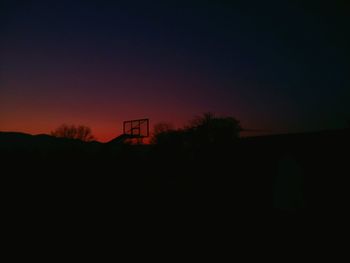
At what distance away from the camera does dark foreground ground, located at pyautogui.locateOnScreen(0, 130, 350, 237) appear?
877cm

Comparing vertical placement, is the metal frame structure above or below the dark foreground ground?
above

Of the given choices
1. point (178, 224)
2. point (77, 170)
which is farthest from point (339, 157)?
point (77, 170)

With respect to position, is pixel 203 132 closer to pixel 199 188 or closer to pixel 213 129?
pixel 213 129

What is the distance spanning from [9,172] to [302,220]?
14.9 m

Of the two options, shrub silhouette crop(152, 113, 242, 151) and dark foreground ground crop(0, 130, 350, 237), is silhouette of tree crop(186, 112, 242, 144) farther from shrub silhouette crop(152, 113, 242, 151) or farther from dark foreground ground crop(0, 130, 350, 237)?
dark foreground ground crop(0, 130, 350, 237)

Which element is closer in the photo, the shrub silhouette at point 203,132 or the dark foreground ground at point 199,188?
the dark foreground ground at point 199,188

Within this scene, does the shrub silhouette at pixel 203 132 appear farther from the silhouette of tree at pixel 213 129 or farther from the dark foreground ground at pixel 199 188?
the dark foreground ground at pixel 199 188

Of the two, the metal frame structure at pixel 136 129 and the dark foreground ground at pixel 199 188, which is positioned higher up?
the metal frame structure at pixel 136 129

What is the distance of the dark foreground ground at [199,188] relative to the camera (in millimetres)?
8773

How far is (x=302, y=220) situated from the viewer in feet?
28.9

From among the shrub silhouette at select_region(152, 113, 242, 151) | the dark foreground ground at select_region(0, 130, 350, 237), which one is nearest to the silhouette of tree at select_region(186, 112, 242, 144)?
the shrub silhouette at select_region(152, 113, 242, 151)

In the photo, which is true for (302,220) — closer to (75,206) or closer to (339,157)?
(339,157)

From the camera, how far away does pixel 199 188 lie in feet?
46.3

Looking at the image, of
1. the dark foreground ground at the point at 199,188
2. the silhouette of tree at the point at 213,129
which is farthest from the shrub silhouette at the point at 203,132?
the dark foreground ground at the point at 199,188
